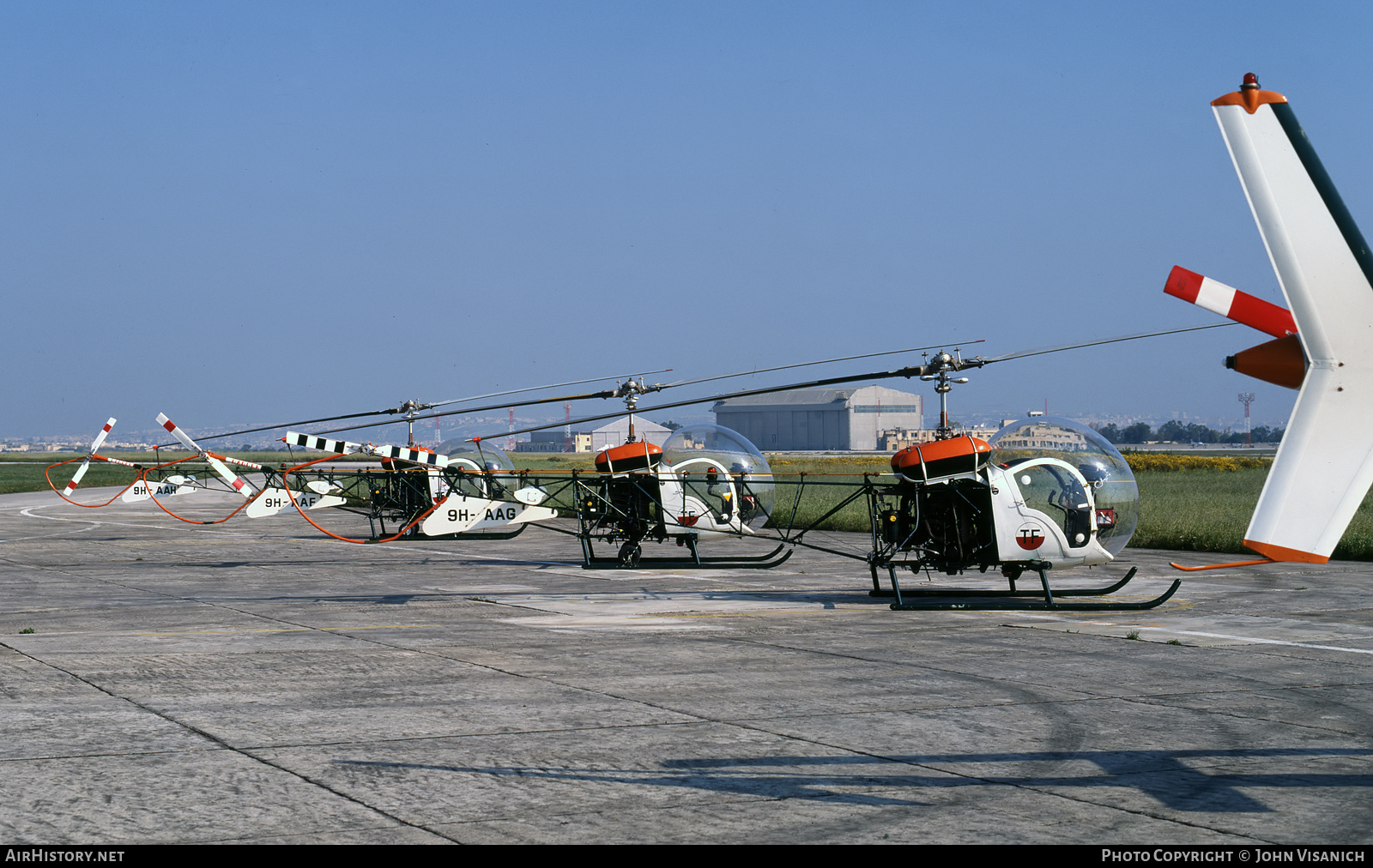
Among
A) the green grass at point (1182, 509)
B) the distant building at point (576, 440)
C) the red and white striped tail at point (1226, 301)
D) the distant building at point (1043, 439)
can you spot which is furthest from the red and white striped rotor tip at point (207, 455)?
the red and white striped tail at point (1226, 301)

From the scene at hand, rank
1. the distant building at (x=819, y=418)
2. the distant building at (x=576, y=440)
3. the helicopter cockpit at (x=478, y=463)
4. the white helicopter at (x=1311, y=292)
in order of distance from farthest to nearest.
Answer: the distant building at (x=819, y=418) → the helicopter cockpit at (x=478, y=463) → the distant building at (x=576, y=440) → the white helicopter at (x=1311, y=292)

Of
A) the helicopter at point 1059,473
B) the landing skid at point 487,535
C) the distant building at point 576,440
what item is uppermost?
the distant building at point 576,440

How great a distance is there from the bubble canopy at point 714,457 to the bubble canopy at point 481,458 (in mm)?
7041

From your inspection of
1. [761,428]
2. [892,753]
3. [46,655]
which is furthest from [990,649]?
[761,428]

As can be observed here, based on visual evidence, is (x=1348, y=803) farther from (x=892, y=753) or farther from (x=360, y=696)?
(x=360, y=696)

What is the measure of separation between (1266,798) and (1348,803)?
1.21 feet

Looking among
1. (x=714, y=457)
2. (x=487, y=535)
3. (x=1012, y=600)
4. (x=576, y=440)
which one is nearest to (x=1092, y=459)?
(x=1012, y=600)

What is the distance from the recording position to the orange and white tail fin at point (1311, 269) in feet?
16.3

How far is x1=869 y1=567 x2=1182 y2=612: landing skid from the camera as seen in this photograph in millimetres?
13867

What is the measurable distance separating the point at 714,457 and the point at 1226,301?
1349 cm

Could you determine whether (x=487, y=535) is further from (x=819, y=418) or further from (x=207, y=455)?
(x=819, y=418)

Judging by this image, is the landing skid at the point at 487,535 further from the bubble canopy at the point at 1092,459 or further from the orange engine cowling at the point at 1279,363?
the orange engine cowling at the point at 1279,363

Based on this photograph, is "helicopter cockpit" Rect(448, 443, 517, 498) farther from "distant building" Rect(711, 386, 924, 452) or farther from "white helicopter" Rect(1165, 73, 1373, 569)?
"distant building" Rect(711, 386, 924, 452)

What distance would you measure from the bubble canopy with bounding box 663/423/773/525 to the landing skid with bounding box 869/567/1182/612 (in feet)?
11.6
